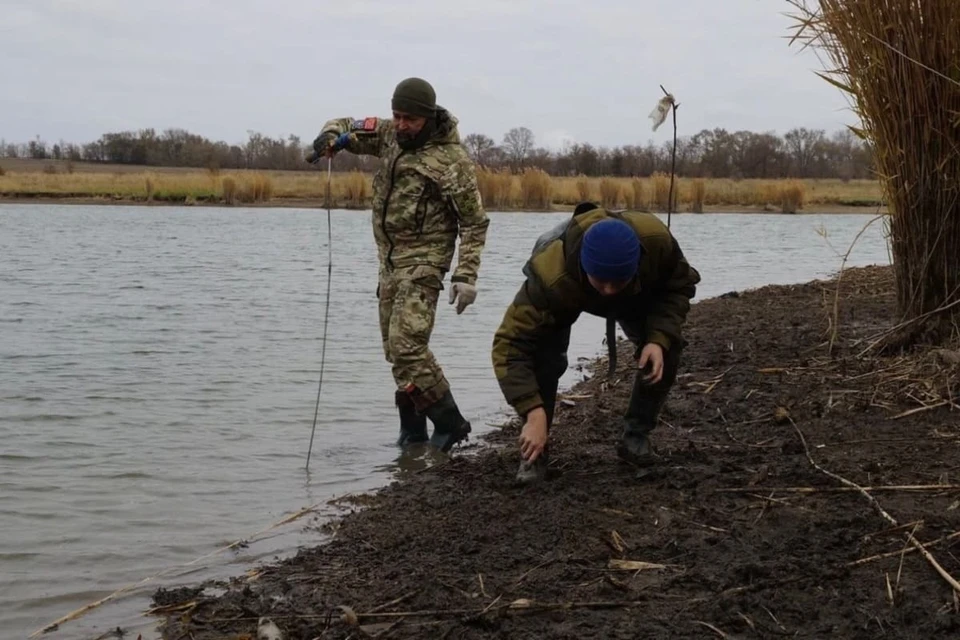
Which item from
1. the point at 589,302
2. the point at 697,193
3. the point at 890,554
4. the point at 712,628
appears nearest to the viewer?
the point at 712,628

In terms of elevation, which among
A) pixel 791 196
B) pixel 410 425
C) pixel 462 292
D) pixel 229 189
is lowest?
pixel 410 425

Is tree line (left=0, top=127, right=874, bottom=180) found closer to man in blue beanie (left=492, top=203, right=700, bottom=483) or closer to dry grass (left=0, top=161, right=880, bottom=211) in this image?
dry grass (left=0, top=161, right=880, bottom=211)

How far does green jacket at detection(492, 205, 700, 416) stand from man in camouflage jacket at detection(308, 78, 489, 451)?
1625 millimetres

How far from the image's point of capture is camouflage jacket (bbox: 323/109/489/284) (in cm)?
611

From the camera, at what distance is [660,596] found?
11.2 feet

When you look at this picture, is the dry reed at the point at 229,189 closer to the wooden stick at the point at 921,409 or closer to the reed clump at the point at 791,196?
the reed clump at the point at 791,196

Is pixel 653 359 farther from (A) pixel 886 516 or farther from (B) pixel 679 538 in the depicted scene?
(A) pixel 886 516

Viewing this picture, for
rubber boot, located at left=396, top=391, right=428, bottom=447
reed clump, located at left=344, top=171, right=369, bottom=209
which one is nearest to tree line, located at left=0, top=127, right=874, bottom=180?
reed clump, located at left=344, top=171, right=369, bottom=209

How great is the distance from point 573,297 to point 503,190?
Answer: 1329 inches

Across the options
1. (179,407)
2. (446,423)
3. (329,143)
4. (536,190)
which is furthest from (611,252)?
(536,190)

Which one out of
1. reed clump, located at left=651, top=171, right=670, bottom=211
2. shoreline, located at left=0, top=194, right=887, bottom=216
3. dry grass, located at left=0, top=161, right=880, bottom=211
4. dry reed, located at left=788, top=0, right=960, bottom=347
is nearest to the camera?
dry reed, located at left=788, top=0, right=960, bottom=347

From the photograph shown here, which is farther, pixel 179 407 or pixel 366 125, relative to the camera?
pixel 179 407

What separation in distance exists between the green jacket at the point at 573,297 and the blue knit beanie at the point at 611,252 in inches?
6.5

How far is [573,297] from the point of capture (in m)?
4.22
